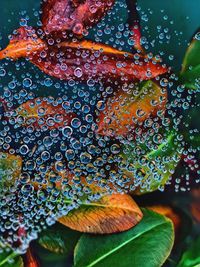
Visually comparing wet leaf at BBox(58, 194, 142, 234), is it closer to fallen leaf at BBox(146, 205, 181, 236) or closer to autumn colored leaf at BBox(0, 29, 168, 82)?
fallen leaf at BBox(146, 205, 181, 236)

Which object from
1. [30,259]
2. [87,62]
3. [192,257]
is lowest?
[192,257]

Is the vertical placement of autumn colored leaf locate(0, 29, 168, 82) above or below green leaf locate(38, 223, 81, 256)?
above

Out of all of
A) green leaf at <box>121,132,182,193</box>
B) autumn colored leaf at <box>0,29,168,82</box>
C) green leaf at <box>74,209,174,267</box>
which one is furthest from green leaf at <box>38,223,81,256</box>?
autumn colored leaf at <box>0,29,168,82</box>

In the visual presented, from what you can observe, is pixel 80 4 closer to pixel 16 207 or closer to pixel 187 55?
pixel 187 55

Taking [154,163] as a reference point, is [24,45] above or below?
above

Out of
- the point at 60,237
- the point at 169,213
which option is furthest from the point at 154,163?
the point at 60,237

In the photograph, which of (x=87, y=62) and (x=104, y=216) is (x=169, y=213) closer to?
(x=104, y=216)
